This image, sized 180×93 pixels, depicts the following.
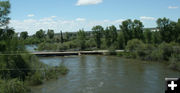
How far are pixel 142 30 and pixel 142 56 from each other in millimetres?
Result: 16138

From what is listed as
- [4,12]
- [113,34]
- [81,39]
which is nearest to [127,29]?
[113,34]

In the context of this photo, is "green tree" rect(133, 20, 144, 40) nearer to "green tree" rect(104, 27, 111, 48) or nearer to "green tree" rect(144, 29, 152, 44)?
"green tree" rect(144, 29, 152, 44)

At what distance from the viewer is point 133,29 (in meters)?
49.8

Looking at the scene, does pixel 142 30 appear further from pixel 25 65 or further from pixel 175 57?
pixel 25 65

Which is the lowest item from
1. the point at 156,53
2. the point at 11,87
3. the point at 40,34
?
the point at 11,87

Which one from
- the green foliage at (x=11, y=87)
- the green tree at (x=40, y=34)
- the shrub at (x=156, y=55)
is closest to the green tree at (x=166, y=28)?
the shrub at (x=156, y=55)

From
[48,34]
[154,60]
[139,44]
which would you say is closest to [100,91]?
[154,60]

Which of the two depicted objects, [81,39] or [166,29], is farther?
[81,39]

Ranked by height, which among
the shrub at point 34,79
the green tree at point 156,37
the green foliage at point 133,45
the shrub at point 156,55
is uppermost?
the green tree at point 156,37

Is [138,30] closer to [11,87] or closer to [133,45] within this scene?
[133,45]

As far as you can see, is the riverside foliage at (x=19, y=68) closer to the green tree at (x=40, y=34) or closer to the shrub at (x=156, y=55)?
the shrub at (x=156, y=55)

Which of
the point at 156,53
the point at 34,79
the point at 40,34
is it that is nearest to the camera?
the point at 34,79

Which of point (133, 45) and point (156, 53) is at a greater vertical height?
point (133, 45)

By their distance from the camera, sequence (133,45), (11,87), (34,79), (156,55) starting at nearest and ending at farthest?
(11,87) → (34,79) → (156,55) → (133,45)
